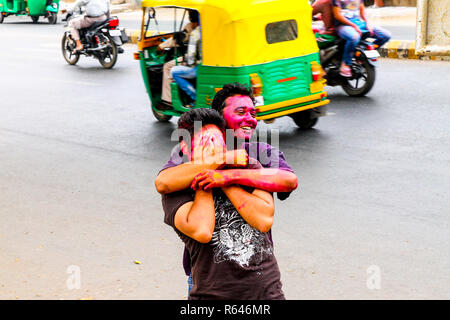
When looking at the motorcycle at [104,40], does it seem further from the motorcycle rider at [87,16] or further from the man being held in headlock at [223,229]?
the man being held in headlock at [223,229]

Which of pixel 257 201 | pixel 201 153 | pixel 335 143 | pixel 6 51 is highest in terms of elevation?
pixel 201 153

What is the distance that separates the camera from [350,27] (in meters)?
10.6

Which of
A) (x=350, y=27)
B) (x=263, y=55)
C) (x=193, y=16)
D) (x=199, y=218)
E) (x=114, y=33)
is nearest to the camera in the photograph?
(x=199, y=218)

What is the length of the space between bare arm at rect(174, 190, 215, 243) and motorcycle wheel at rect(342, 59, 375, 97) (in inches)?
334

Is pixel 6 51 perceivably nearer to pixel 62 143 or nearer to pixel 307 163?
pixel 62 143

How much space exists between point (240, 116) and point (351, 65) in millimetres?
8088

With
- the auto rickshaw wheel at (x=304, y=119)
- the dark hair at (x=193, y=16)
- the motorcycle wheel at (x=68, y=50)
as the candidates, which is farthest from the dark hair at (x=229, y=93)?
the motorcycle wheel at (x=68, y=50)

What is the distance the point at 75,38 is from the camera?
15.2 meters

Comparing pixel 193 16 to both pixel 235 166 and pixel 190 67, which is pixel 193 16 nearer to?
pixel 190 67

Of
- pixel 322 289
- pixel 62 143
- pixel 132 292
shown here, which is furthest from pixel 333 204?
pixel 62 143

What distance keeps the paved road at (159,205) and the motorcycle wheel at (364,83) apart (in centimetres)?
22

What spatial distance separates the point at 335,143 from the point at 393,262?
349 cm

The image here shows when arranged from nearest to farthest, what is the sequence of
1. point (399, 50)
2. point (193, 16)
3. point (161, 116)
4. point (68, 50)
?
point (193, 16)
point (161, 116)
point (399, 50)
point (68, 50)

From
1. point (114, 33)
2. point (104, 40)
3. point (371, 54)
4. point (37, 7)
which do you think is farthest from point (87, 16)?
point (37, 7)
